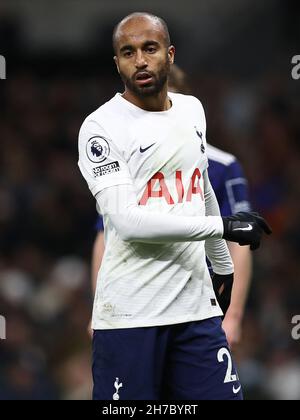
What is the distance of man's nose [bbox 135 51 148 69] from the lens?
3.66 meters

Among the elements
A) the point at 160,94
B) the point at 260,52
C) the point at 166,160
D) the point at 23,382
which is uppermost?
the point at 260,52

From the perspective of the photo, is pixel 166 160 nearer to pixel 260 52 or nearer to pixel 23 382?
pixel 23 382

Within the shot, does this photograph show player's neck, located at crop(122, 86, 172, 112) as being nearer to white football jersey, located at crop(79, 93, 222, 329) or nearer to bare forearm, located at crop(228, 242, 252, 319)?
white football jersey, located at crop(79, 93, 222, 329)

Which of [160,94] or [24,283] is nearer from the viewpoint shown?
[160,94]

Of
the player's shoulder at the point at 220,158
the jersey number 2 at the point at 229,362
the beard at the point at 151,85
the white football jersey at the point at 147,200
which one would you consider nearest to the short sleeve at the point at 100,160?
the white football jersey at the point at 147,200

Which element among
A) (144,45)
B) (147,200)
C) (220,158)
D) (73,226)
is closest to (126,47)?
(144,45)

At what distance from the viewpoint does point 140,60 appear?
3662mm

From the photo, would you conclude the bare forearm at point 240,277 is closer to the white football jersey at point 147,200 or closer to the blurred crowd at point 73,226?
the white football jersey at point 147,200

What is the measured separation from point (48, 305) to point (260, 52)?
409 centimetres

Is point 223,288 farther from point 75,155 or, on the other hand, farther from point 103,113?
point 75,155

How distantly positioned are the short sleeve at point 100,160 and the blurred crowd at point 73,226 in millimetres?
3703

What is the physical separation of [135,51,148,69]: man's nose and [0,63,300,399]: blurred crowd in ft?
12.8

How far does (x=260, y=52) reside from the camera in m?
10.8

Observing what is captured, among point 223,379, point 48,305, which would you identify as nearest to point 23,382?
point 48,305
